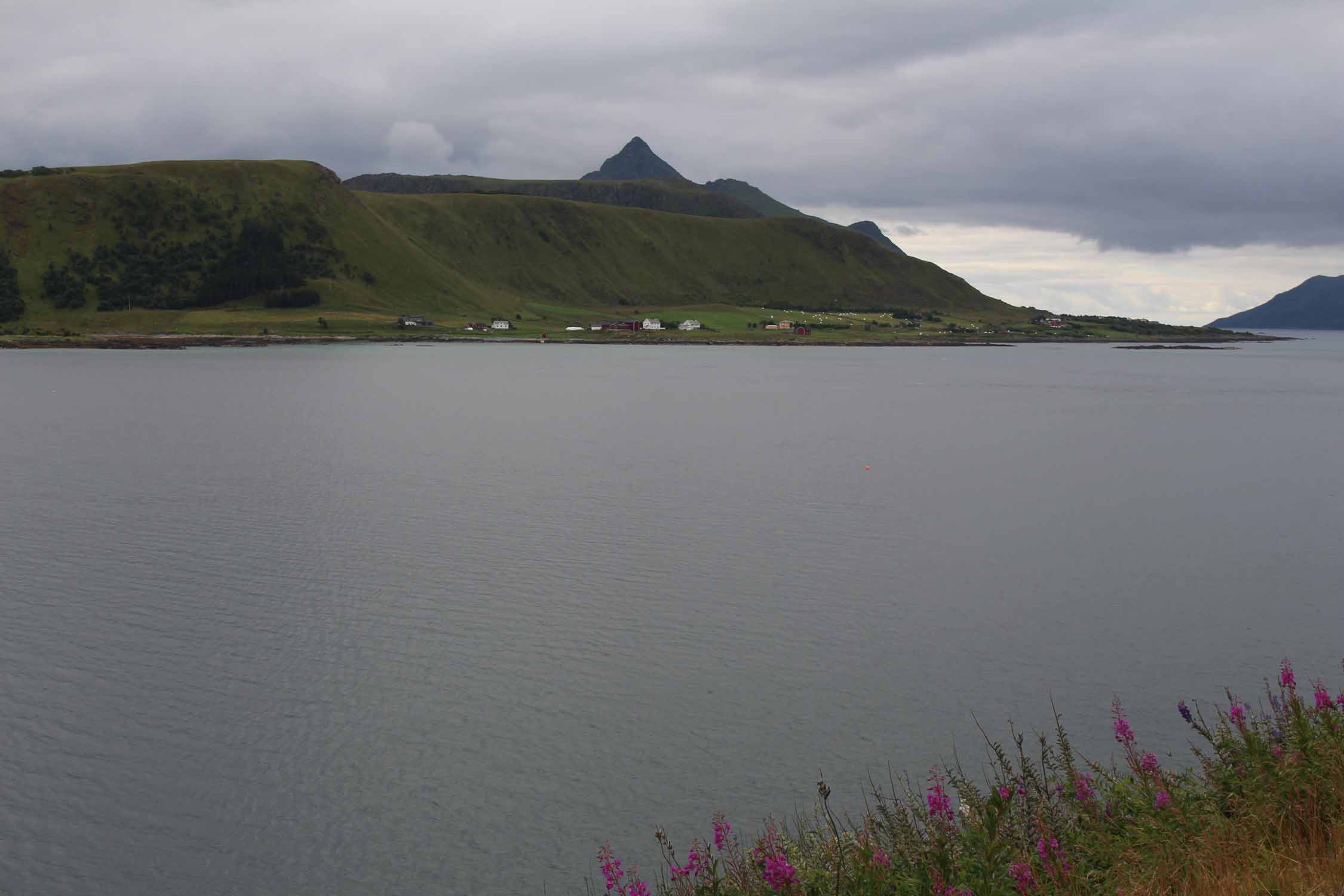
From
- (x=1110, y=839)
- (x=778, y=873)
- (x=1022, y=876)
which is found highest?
(x=1022, y=876)

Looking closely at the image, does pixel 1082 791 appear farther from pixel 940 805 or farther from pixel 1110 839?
pixel 940 805

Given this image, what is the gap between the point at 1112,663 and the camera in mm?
24141

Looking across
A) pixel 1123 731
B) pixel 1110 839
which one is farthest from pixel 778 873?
pixel 1123 731

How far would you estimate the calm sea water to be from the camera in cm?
1702

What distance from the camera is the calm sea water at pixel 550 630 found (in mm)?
17016

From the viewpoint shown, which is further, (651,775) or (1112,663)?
(1112,663)

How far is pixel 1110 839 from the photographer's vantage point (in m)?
11.6

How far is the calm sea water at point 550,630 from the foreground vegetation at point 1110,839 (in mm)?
4569

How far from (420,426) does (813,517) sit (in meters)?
40.9

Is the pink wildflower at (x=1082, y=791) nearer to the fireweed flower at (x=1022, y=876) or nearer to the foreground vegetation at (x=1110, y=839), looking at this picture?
the foreground vegetation at (x=1110, y=839)

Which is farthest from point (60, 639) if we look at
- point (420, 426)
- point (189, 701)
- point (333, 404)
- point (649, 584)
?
point (333, 404)

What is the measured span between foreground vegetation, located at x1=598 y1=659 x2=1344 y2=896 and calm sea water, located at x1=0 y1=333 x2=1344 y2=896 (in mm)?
4569

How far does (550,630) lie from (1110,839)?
17003 mm

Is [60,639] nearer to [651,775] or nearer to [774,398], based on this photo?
[651,775]
